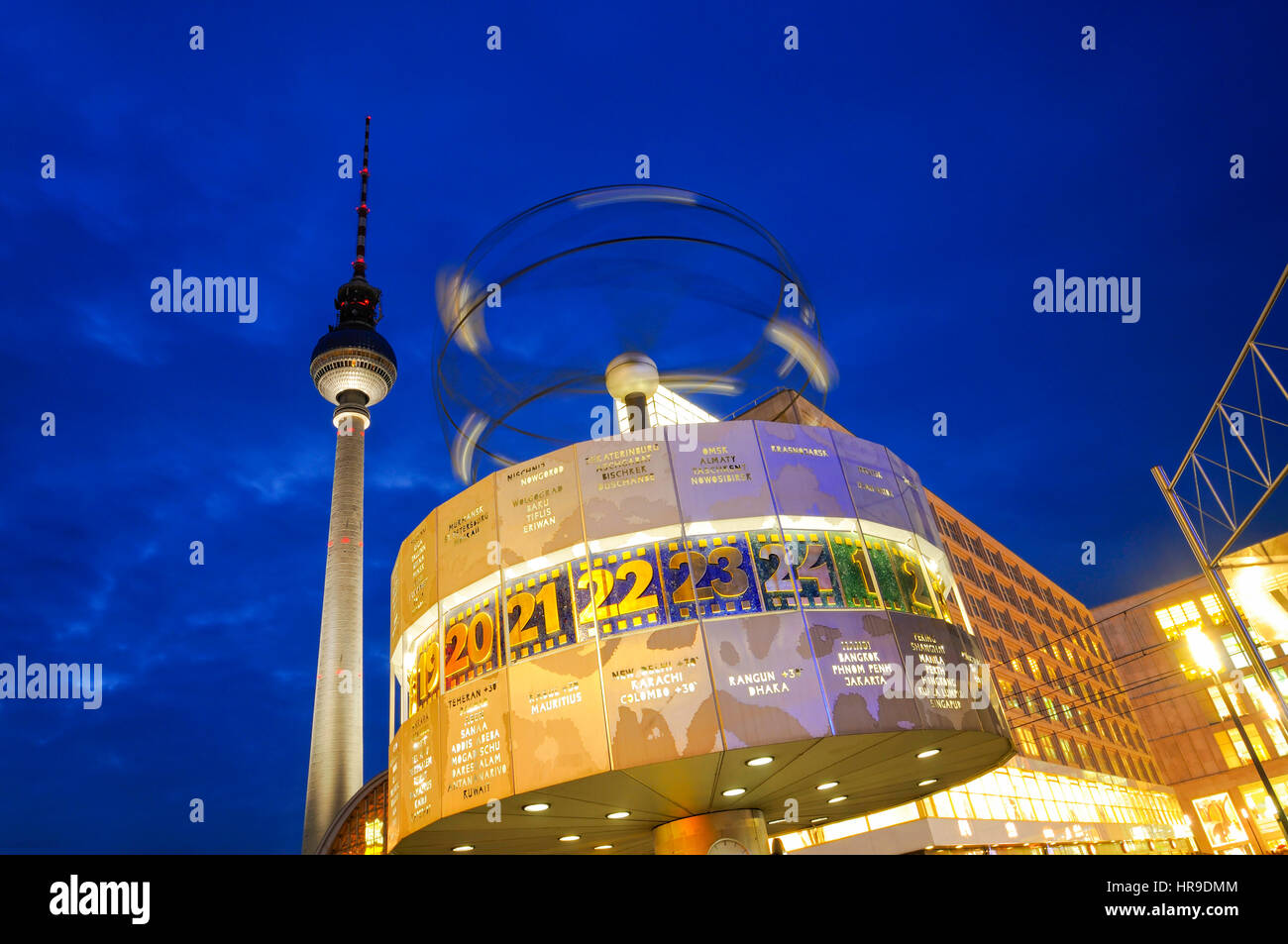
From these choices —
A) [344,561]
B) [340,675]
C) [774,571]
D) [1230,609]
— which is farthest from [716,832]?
[344,561]

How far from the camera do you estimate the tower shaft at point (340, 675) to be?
73.4m

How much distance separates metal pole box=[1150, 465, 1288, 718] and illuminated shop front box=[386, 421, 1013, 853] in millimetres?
6660

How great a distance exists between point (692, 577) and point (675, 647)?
4.86 ft

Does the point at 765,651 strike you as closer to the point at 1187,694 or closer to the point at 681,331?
the point at 681,331

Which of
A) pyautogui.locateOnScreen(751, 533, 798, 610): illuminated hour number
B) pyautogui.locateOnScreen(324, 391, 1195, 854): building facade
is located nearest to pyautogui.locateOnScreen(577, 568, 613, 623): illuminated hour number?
pyautogui.locateOnScreen(751, 533, 798, 610): illuminated hour number

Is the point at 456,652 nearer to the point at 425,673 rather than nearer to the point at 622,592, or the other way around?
the point at 425,673

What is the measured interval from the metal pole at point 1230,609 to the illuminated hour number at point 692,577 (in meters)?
12.5

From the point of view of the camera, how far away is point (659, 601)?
1505cm

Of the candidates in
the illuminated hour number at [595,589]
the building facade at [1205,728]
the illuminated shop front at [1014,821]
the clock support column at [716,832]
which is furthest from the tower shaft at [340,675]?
the building facade at [1205,728]

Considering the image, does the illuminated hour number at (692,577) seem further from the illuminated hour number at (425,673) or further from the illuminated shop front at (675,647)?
the illuminated hour number at (425,673)

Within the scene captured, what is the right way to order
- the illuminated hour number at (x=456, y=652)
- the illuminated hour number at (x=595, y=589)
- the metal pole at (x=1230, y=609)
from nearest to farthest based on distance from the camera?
the illuminated hour number at (x=595, y=589)
the illuminated hour number at (x=456, y=652)
the metal pole at (x=1230, y=609)

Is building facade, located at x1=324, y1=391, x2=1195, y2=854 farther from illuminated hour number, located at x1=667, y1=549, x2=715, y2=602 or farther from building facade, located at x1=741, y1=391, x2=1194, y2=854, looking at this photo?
illuminated hour number, located at x1=667, y1=549, x2=715, y2=602

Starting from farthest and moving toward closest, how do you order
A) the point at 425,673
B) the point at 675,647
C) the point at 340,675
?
1. the point at 340,675
2. the point at 425,673
3. the point at 675,647
